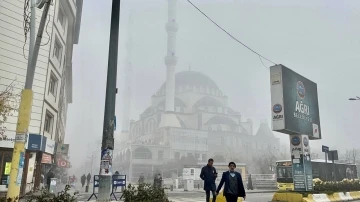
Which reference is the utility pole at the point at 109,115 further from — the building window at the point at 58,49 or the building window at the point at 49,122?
the building window at the point at 58,49

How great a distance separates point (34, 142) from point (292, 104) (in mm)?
15246

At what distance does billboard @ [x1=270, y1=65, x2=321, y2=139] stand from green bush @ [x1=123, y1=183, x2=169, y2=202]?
9.78m

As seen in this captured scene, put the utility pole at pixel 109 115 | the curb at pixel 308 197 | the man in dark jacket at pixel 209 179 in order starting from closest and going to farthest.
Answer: the utility pole at pixel 109 115
the man in dark jacket at pixel 209 179
the curb at pixel 308 197

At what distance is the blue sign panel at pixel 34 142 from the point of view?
63.0 feet

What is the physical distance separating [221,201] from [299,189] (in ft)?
22.4

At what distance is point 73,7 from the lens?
2788 cm

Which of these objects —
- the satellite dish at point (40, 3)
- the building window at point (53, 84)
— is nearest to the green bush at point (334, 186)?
the satellite dish at point (40, 3)

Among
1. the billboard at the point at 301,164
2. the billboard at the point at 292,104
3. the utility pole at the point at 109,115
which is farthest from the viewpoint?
the billboard at the point at 292,104

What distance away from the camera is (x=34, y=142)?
19453 mm

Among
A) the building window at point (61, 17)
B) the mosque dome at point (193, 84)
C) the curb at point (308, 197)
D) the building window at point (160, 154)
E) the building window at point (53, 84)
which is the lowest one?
the curb at point (308, 197)

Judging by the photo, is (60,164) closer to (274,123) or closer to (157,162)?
(274,123)

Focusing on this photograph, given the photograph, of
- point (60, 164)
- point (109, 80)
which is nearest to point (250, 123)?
point (60, 164)

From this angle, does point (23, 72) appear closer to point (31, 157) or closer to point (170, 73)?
point (31, 157)

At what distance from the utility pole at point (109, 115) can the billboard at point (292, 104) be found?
33.3ft
